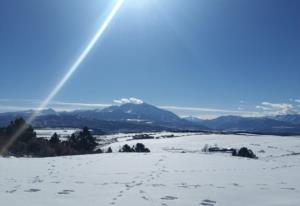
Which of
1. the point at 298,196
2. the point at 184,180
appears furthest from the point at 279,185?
the point at 184,180

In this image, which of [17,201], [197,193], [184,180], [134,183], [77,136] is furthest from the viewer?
[77,136]

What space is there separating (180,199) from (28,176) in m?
10.6

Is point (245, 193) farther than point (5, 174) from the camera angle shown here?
No

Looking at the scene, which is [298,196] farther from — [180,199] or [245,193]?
[180,199]

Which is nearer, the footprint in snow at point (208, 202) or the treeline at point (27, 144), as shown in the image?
the footprint in snow at point (208, 202)

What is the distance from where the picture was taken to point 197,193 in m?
15.4

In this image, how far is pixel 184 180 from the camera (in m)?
19.8

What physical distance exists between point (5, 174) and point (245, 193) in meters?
14.1

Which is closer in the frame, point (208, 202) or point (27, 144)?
point (208, 202)

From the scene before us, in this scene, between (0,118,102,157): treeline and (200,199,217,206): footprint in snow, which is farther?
(0,118,102,157): treeline

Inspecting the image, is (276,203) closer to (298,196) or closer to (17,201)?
(298,196)

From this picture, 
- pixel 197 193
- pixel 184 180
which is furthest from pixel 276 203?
pixel 184 180

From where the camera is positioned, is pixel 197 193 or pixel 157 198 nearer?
pixel 157 198

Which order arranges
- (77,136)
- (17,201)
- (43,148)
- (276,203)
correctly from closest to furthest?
(17,201) < (276,203) < (43,148) < (77,136)
